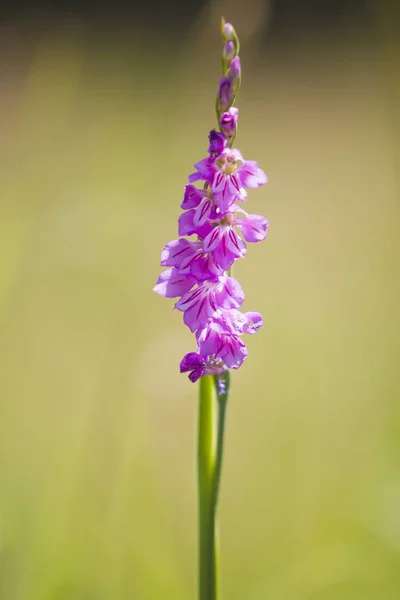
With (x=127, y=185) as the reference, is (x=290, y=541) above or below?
below

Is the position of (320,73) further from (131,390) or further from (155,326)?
(131,390)

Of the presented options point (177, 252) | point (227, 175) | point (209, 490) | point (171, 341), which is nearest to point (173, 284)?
point (177, 252)

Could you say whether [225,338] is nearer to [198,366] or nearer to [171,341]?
[198,366]

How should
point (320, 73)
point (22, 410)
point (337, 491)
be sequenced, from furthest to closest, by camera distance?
point (320, 73), point (22, 410), point (337, 491)

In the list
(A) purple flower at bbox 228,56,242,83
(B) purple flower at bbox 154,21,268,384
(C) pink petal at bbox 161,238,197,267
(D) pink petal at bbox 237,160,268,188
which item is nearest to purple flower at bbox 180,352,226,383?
(B) purple flower at bbox 154,21,268,384

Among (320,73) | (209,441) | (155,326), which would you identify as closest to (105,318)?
(155,326)

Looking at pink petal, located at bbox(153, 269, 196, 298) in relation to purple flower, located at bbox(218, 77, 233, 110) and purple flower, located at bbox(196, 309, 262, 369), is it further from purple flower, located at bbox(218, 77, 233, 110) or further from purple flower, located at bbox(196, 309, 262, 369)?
purple flower, located at bbox(218, 77, 233, 110)
